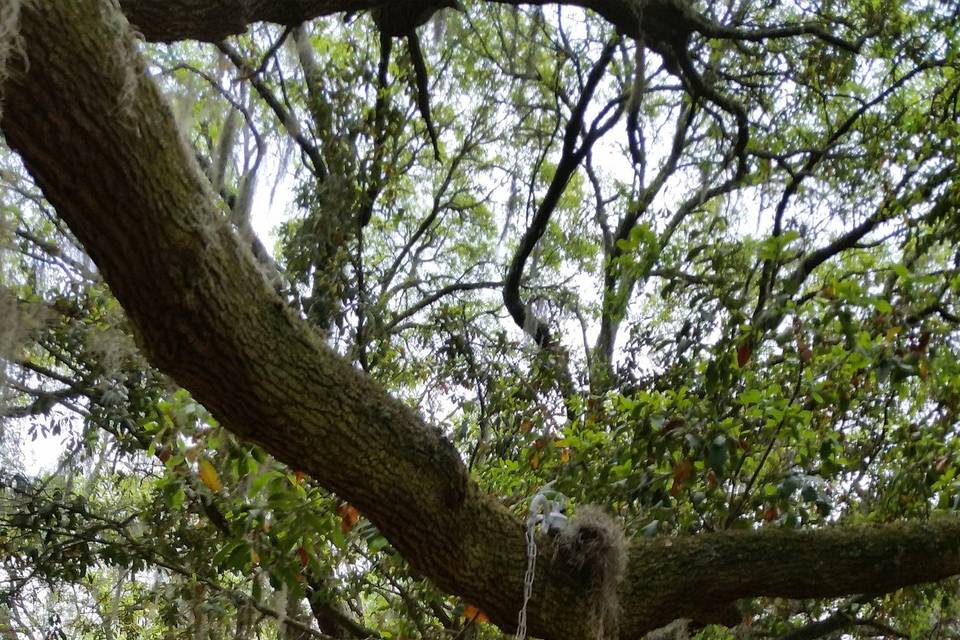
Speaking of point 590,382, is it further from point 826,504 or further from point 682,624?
point 826,504

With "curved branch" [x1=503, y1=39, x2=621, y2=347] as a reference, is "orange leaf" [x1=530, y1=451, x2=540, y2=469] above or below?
below

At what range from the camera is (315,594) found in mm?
3613

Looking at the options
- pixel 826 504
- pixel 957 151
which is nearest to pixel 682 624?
pixel 826 504

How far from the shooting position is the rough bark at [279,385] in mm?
1363

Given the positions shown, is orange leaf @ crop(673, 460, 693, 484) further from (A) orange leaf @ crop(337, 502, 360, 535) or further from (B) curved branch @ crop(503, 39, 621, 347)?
(B) curved branch @ crop(503, 39, 621, 347)

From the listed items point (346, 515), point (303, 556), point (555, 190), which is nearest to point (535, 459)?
point (346, 515)

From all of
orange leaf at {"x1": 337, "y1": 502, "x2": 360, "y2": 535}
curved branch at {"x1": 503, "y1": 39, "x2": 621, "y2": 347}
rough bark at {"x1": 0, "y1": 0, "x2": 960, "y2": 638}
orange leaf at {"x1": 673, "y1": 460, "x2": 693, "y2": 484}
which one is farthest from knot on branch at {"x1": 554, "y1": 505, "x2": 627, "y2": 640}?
curved branch at {"x1": 503, "y1": 39, "x2": 621, "y2": 347}

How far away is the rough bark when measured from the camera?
1363 millimetres

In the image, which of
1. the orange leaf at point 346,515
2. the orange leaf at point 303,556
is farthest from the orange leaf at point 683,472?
the orange leaf at point 303,556

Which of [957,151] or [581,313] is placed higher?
[581,313]

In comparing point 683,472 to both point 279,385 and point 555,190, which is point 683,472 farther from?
point 555,190

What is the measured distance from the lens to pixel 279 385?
1768 millimetres

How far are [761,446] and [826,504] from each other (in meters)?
0.52

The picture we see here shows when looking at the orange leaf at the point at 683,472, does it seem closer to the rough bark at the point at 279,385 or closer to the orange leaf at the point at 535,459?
the rough bark at the point at 279,385
